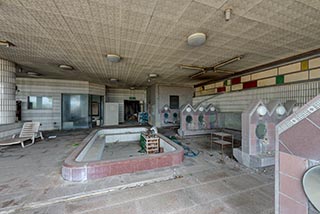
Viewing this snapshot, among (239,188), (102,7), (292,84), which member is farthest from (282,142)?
(292,84)

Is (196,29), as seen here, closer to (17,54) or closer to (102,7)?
(102,7)

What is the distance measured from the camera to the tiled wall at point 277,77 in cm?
432

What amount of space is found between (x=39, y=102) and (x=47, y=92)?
2.53ft

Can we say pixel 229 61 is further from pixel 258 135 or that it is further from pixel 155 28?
pixel 155 28

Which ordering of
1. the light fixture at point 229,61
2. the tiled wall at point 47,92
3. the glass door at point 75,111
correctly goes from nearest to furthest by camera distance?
1. the light fixture at point 229,61
2. the tiled wall at point 47,92
3. the glass door at point 75,111

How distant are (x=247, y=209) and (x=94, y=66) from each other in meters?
6.67

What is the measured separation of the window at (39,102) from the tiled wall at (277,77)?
10.6 metres

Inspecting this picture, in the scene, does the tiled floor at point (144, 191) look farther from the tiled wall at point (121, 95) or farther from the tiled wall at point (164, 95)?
the tiled wall at point (121, 95)

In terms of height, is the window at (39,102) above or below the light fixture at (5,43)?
below

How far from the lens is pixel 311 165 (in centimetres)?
95

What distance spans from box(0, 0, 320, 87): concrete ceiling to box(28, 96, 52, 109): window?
4.20 metres

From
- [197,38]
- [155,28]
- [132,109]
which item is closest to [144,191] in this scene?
[155,28]

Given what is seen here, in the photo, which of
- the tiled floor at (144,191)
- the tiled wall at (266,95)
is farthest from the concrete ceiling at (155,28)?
the tiled floor at (144,191)

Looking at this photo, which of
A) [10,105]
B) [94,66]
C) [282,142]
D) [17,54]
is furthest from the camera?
[94,66]
